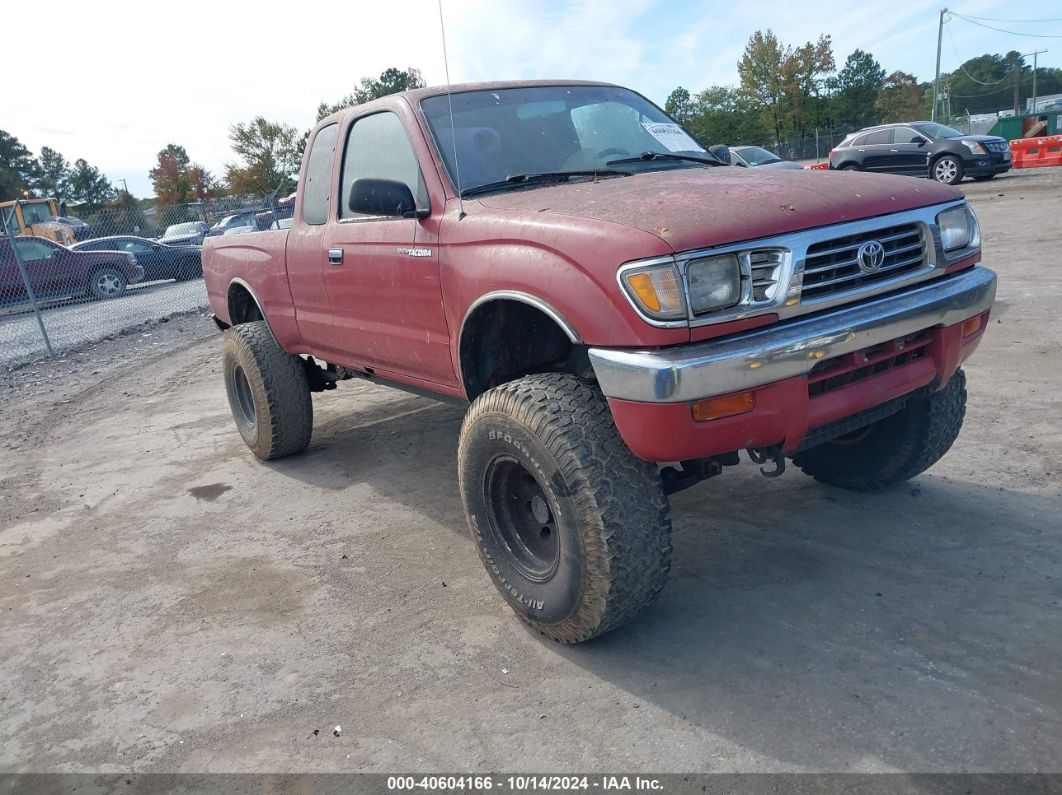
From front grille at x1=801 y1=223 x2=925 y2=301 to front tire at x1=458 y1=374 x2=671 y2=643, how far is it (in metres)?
0.79

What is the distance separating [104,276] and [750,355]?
17985mm

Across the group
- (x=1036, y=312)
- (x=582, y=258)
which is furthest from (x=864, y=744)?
(x=1036, y=312)

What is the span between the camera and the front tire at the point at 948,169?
18141mm

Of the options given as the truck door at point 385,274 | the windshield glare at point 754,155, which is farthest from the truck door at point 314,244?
the windshield glare at point 754,155

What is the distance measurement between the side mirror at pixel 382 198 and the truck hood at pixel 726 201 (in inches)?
13.2

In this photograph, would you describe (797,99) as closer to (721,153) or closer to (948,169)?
(948,169)

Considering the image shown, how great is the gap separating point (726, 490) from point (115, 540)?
3.24m

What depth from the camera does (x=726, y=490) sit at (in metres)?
4.29

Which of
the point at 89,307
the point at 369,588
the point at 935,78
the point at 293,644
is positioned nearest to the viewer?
the point at 293,644

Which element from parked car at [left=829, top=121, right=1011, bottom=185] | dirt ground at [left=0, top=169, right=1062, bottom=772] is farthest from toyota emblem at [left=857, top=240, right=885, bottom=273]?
parked car at [left=829, top=121, right=1011, bottom=185]

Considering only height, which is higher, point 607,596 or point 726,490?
point 607,596

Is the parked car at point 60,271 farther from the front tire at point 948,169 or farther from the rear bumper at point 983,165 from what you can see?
the rear bumper at point 983,165

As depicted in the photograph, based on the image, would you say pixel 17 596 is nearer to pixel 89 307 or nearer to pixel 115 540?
pixel 115 540

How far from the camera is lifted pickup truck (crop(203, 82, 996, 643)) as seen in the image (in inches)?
100
